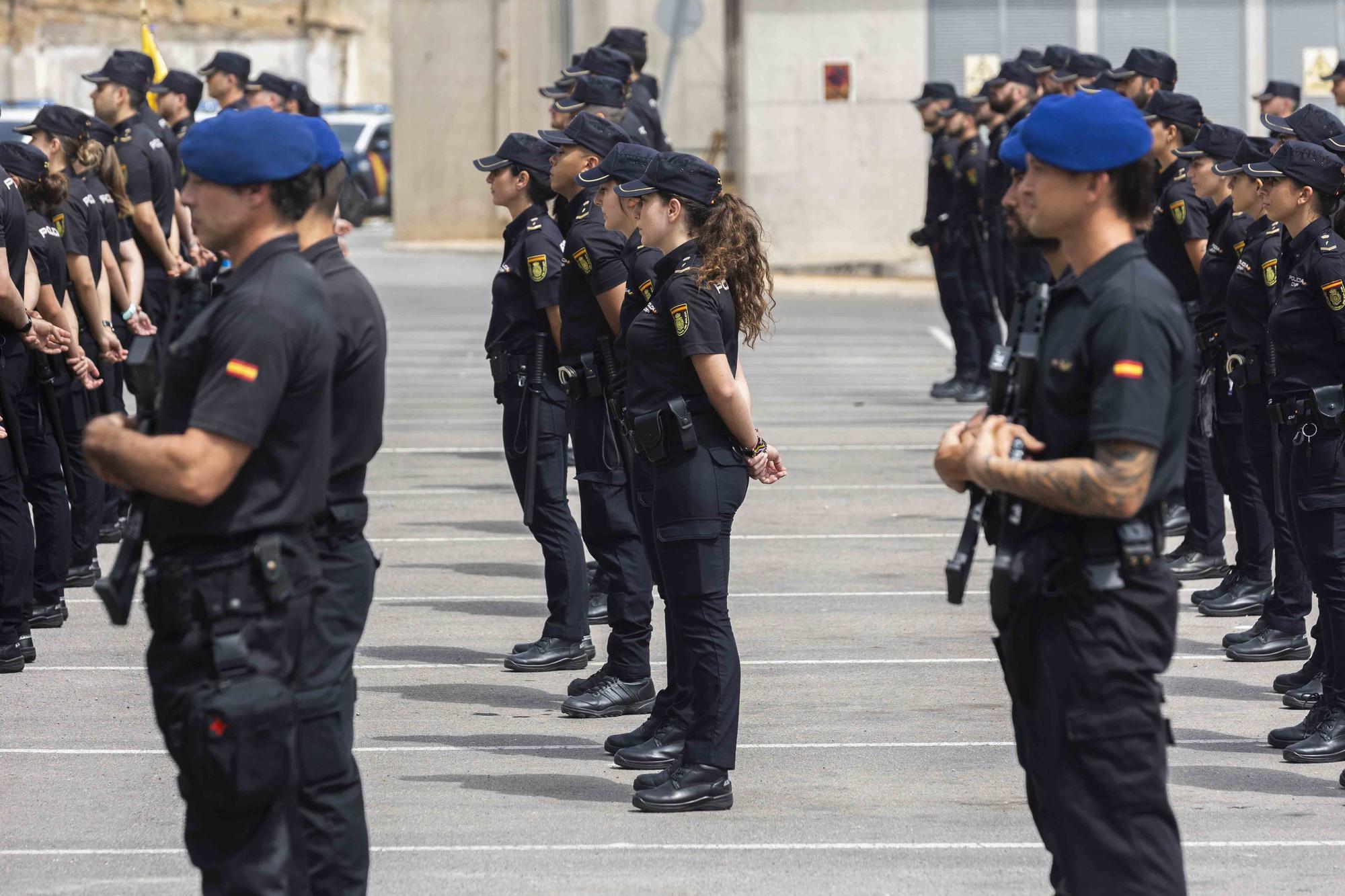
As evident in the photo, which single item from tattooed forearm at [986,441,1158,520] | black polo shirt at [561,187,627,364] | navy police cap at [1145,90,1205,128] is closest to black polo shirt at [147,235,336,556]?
tattooed forearm at [986,441,1158,520]

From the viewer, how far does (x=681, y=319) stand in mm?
6391

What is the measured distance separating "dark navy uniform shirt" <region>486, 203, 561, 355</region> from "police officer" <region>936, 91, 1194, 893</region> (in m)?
4.01

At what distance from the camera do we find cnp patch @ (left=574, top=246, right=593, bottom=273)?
7.86m

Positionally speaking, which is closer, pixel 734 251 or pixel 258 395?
pixel 258 395

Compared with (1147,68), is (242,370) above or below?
below

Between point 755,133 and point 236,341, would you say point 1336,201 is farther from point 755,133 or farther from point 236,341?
point 755,133

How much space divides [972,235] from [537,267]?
9060mm

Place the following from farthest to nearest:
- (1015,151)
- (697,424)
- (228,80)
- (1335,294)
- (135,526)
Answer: (228,80), (1335,294), (697,424), (1015,151), (135,526)

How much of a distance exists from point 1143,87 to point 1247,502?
4.04 meters

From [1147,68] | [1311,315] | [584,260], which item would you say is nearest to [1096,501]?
[1311,315]

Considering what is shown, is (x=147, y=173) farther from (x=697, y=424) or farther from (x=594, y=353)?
(x=697, y=424)

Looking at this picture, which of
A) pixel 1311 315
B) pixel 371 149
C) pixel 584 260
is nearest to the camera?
pixel 1311 315

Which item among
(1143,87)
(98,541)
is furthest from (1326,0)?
(98,541)

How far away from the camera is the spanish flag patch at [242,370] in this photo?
4.19m
